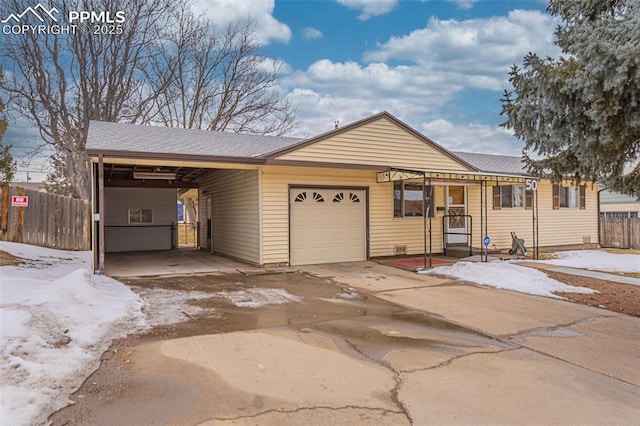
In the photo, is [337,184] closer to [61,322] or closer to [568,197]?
[61,322]

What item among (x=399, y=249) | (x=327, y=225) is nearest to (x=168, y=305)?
(x=327, y=225)

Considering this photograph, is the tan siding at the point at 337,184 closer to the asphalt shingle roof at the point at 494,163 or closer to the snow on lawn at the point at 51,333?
the asphalt shingle roof at the point at 494,163

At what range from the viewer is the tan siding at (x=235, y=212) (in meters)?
11.4

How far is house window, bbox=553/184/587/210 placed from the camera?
1608 centimetres

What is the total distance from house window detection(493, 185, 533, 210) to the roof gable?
222 centimetres

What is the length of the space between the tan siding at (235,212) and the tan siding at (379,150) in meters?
1.75

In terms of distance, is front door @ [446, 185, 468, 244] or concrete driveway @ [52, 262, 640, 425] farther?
front door @ [446, 185, 468, 244]

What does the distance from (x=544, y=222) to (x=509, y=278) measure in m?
8.39

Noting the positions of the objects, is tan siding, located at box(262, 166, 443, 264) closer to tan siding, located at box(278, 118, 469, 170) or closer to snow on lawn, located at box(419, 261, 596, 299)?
tan siding, located at box(278, 118, 469, 170)

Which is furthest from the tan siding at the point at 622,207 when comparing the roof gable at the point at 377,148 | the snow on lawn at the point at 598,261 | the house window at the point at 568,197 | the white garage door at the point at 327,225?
the white garage door at the point at 327,225

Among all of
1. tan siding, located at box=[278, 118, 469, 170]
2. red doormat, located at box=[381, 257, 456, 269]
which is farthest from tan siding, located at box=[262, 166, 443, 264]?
red doormat, located at box=[381, 257, 456, 269]

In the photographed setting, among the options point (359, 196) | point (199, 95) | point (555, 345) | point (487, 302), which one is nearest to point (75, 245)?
point (359, 196)

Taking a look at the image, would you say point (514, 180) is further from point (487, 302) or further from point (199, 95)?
point (199, 95)

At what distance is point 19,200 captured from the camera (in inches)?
500
